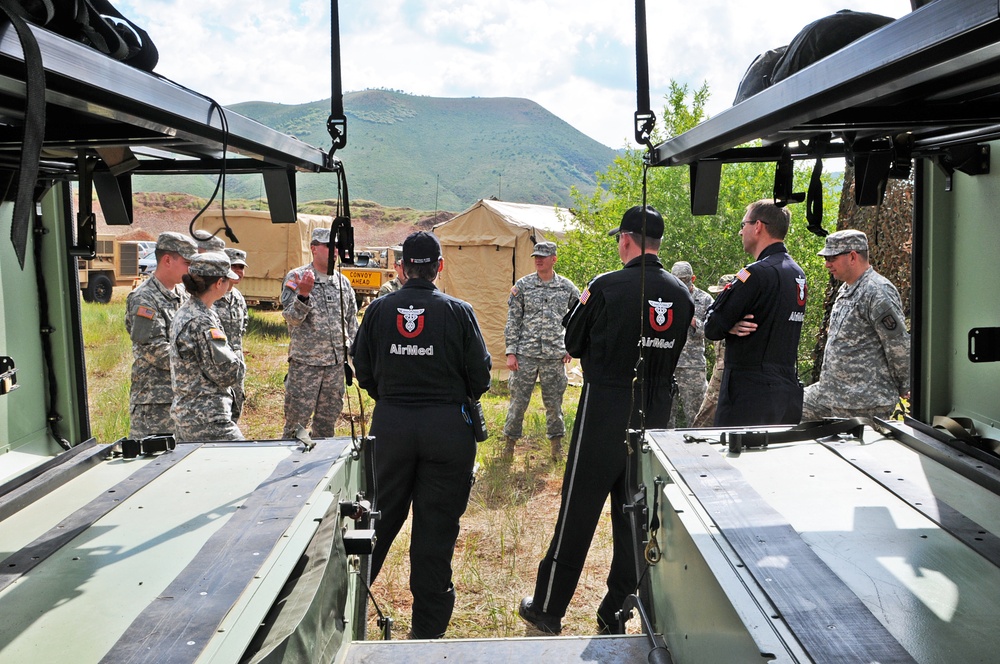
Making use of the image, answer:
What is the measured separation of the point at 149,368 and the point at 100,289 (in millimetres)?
16931

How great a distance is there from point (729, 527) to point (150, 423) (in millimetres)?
3979

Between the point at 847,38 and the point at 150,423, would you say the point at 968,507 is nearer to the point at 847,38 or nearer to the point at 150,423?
the point at 847,38

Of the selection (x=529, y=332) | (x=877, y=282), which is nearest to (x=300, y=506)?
(x=877, y=282)

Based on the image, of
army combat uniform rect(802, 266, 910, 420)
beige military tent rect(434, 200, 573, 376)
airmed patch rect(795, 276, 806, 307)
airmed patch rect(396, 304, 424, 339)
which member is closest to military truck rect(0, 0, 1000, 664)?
airmed patch rect(396, 304, 424, 339)

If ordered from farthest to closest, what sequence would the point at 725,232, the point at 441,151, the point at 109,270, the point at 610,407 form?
the point at 441,151
the point at 109,270
the point at 725,232
the point at 610,407

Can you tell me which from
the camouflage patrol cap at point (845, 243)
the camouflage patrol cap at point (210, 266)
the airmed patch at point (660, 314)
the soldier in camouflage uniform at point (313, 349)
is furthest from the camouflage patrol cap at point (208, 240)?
the camouflage patrol cap at point (845, 243)

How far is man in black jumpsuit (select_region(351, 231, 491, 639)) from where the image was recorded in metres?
3.89

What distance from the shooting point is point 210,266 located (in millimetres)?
4559

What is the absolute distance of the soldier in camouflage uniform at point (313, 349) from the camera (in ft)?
22.7

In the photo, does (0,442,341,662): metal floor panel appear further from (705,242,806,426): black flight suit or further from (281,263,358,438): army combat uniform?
(281,263,358,438): army combat uniform

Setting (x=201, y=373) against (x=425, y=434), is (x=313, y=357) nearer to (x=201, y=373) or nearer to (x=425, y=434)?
(x=201, y=373)

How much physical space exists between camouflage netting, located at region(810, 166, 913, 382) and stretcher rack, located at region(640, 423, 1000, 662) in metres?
4.85

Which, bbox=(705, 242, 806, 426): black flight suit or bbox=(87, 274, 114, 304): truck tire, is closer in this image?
bbox=(705, 242, 806, 426): black flight suit

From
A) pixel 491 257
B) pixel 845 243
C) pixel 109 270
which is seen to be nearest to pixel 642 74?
pixel 845 243
